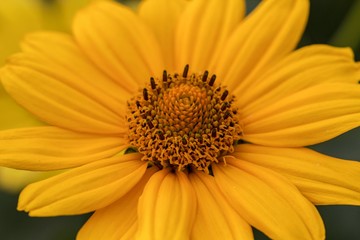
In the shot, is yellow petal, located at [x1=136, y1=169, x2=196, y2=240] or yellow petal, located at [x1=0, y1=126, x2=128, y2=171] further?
yellow petal, located at [x1=0, y1=126, x2=128, y2=171]

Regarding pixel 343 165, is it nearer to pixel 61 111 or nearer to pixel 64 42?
pixel 61 111

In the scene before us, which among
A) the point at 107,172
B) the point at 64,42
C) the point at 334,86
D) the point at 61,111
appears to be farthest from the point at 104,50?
the point at 334,86

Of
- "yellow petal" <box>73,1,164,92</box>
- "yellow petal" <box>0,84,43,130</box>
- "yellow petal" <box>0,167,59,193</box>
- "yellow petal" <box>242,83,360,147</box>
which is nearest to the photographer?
"yellow petal" <box>242,83,360,147</box>

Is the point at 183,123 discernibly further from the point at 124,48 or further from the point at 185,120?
the point at 124,48

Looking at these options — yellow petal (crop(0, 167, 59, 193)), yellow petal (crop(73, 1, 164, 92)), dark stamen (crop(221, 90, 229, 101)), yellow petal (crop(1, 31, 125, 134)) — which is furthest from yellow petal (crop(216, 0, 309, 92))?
yellow petal (crop(0, 167, 59, 193))

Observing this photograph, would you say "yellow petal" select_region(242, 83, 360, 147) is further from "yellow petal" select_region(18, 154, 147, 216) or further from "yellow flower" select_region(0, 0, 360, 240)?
"yellow petal" select_region(18, 154, 147, 216)

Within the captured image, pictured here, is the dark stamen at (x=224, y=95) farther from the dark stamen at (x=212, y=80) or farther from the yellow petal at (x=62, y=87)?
the yellow petal at (x=62, y=87)
